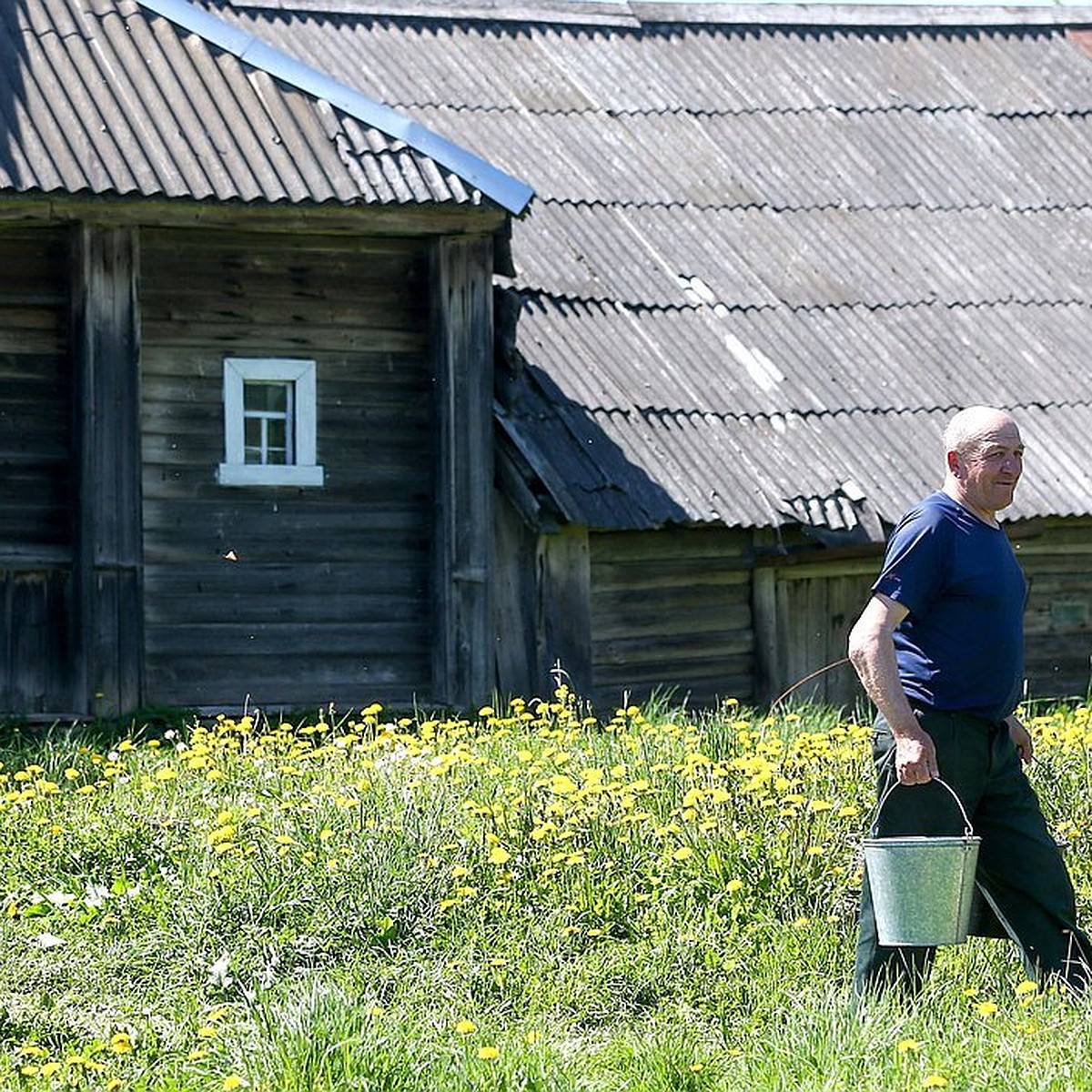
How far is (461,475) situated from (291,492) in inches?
35.4

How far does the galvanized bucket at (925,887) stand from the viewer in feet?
17.5

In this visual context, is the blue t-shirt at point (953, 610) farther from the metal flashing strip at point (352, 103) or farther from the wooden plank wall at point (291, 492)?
the wooden plank wall at point (291, 492)

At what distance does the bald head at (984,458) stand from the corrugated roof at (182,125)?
5.48 m

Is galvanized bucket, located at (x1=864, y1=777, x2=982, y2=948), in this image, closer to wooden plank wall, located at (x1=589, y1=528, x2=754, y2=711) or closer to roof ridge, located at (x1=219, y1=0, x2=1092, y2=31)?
wooden plank wall, located at (x1=589, y1=528, x2=754, y2=711)

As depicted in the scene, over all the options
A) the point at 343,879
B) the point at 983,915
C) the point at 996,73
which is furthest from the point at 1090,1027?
the point at 996,73

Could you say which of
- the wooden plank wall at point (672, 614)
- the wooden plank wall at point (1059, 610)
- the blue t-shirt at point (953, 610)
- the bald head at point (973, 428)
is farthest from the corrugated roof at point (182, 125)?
the blue t-shirt at point (953, 610)

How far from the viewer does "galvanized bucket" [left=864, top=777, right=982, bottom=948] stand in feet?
17.5

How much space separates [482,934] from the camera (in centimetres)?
633

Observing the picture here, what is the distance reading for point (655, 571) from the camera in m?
12.8

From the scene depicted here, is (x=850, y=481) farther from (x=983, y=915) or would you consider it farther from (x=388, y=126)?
(x=983, y=915)

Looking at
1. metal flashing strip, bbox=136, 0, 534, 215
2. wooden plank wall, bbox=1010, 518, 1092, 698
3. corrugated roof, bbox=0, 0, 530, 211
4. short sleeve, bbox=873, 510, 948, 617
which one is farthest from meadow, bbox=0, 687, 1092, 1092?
wooden plank wall, bbox=1010, 518, 1092, 698

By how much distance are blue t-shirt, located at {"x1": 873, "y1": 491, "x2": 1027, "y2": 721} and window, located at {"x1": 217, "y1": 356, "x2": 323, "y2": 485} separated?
598cm

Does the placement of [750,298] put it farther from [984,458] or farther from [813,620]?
[984,458]

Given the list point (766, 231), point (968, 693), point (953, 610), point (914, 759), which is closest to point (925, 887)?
point (914, 759)
